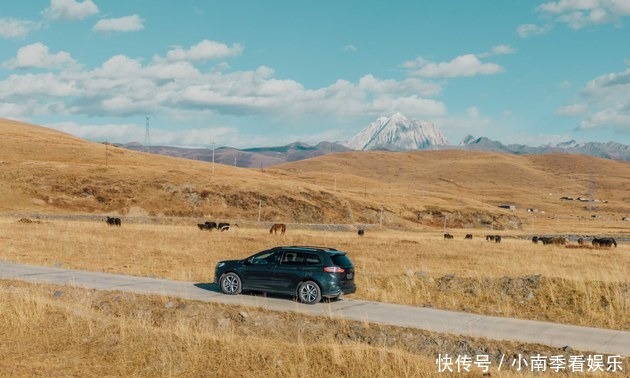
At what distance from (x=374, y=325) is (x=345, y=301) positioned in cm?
372

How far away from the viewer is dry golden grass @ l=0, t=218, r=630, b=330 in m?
17.3

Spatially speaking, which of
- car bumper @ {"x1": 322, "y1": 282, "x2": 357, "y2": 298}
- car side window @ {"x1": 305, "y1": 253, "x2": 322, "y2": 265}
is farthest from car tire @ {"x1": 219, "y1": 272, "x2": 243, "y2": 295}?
car bumper @ {"x1": 322, "y1": 282, "x2": 357, "y2": 298}

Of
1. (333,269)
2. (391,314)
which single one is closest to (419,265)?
(333,269)

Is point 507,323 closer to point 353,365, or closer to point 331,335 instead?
point 331,335

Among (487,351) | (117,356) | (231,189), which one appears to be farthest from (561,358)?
(231,189)

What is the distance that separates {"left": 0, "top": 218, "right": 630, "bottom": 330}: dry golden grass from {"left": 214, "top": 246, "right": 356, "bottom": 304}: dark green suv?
200 centimetres

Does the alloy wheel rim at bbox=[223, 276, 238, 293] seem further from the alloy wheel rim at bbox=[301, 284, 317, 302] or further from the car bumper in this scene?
the car bumper

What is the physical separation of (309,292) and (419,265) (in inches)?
523

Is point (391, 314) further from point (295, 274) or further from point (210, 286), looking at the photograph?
point (210, 286)

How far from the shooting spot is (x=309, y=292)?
17328 millimetres

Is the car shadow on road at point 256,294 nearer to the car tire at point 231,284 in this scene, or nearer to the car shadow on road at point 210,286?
the car shadow on road at point 210,286

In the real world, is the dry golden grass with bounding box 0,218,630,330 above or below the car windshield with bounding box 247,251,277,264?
below

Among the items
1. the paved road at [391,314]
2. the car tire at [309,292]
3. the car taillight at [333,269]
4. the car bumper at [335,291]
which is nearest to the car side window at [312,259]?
the car taillight at [333,269]

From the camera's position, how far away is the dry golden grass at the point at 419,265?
1734 centimetres
